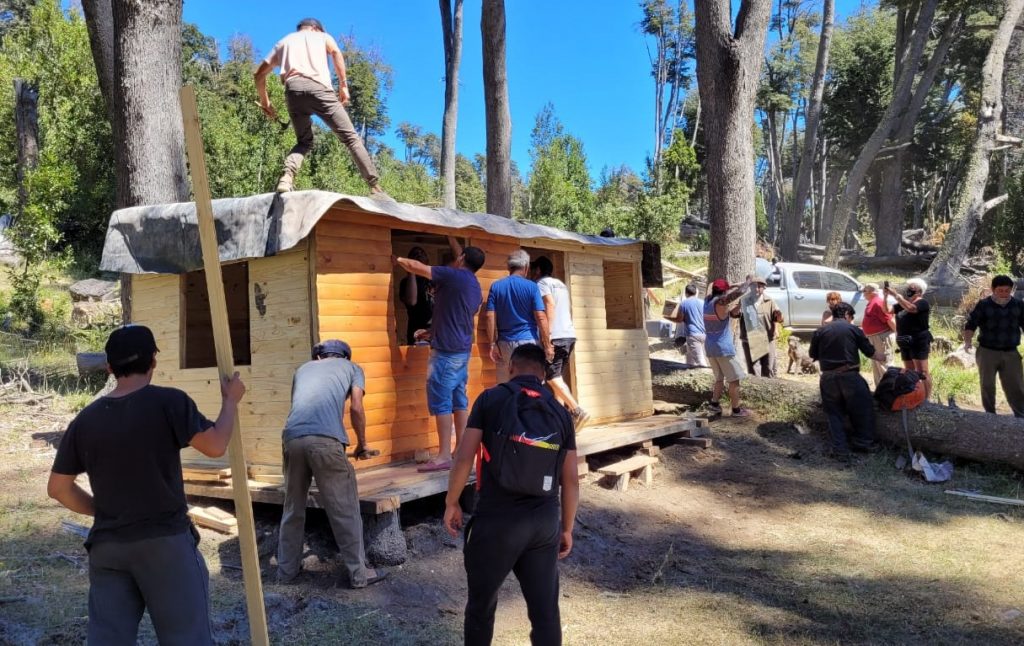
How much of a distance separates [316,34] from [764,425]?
7316 millimetres

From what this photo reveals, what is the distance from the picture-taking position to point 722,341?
998 cm

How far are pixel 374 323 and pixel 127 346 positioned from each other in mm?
3697

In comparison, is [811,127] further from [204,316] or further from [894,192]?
[204,316]

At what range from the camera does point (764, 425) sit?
10.1 meters

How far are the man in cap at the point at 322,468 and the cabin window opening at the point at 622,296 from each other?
17.9ft

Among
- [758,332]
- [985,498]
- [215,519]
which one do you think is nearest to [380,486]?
[215,519]

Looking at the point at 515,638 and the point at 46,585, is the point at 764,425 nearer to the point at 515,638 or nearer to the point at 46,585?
the point at 515,638

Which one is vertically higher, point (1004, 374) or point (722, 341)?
point (722, 341)

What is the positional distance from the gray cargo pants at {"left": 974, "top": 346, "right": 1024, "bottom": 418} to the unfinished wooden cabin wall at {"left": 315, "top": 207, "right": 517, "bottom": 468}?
733cm

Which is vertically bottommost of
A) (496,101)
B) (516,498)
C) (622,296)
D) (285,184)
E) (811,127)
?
(516,498)

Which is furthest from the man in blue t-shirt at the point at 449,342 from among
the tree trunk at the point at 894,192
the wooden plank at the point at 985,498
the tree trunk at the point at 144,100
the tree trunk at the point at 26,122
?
the tree trunk at the point at 894,192

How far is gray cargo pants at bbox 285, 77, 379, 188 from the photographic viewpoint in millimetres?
6777

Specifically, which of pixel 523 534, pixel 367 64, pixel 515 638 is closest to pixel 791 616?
pixel 515 638

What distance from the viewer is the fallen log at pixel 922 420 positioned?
8.59 m
